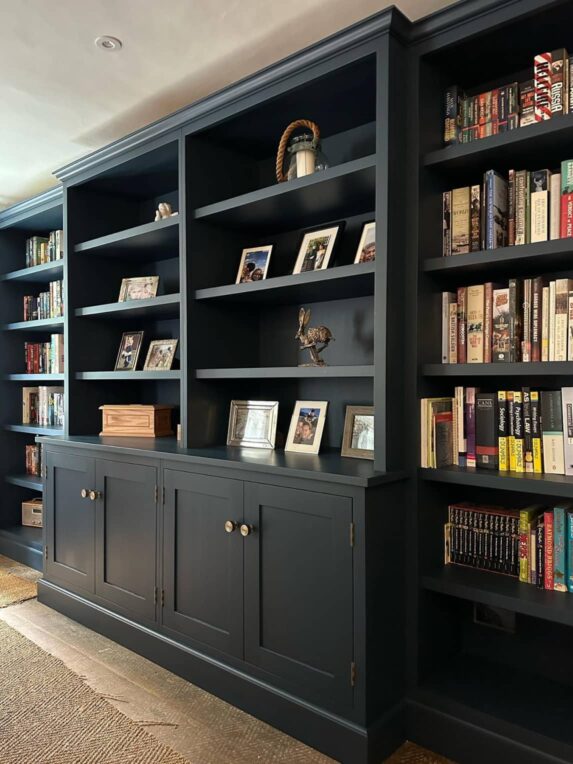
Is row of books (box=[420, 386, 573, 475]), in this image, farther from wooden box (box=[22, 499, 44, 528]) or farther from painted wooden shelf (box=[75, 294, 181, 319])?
wooden box (box=[22, 499, 44, 528])

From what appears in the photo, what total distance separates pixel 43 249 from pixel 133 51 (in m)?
1.94

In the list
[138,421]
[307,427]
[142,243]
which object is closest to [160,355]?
[138,421]

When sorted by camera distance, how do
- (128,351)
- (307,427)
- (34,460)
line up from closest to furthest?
(307,427), (128,351), (34,460)

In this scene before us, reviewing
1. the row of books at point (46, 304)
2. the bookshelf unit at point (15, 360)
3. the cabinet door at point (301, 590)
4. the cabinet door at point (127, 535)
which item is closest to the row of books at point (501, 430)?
the cabinet door at point (301, 590)

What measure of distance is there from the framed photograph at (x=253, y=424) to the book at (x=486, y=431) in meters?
0.86

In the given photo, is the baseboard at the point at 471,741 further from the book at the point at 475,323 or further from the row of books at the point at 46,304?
the row of books at the point at 46,304

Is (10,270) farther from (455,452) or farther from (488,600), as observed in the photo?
(488,600)

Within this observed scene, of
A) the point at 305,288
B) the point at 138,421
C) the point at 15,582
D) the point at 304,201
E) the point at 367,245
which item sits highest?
the point at 304,201

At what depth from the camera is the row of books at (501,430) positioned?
172cm

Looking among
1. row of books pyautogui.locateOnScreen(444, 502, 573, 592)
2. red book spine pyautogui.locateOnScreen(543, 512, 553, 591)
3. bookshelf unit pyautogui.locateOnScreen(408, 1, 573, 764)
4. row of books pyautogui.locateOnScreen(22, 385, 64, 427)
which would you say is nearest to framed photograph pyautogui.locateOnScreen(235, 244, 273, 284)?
bookshelf unit pyautogui.locateOnScreen(408, 1, 573, 764)

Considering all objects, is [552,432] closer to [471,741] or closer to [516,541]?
[516,541]

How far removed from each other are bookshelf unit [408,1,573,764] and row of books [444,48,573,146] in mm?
54

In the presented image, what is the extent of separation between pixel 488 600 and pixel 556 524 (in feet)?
1.00

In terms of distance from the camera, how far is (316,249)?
2303mm
